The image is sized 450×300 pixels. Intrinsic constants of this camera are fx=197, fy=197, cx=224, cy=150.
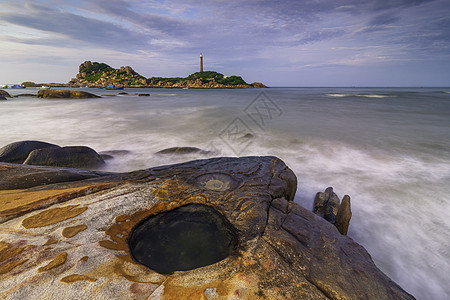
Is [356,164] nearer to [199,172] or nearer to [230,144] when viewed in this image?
[230,144]

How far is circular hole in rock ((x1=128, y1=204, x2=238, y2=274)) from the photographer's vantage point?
2174 millimetres

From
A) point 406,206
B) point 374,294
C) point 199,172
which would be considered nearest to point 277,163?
point 199,172

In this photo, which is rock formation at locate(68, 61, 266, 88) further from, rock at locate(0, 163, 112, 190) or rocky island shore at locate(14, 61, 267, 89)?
rock at locate(0, 163, 112, 190)

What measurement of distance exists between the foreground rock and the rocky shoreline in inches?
0.4

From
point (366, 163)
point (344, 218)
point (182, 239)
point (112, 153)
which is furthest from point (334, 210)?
point (112, 153)

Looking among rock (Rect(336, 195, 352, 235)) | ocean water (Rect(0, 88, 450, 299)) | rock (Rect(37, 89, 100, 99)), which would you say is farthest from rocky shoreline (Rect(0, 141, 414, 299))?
rock (Rect(37, 89, 100, 99))

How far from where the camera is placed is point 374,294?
6.21 feet

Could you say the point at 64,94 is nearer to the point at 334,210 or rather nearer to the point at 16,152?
the point at 16,152

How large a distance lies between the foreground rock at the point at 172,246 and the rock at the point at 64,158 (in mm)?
1706

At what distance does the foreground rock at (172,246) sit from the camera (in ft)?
5.62

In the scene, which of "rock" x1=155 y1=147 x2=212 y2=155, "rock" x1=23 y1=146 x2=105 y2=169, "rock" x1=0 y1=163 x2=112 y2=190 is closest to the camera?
"rock" x1=0 y1=163 x2=112 y2=190

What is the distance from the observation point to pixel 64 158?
5.38m

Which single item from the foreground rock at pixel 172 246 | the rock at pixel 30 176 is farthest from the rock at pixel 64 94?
the foreground rock at pixel 172 246

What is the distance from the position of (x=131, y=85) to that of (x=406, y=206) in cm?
13023
